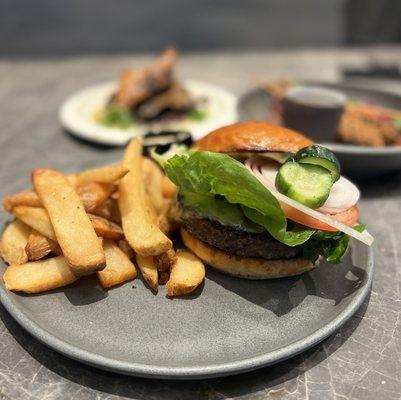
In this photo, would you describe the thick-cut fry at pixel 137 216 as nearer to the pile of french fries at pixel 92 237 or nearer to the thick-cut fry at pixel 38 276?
the pile of french fries at pixel 92 237

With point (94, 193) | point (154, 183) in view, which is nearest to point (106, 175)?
point (94, 193)

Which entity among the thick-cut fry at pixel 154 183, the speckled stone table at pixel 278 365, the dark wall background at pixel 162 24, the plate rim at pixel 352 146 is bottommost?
the dark wall background at pixel 162 24

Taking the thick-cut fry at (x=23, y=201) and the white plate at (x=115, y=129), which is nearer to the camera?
the thick-cut fry at (x=23, y=201)

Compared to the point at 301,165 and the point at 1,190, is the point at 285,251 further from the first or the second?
the point at 1,190

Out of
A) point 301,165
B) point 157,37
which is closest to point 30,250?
point 301,165

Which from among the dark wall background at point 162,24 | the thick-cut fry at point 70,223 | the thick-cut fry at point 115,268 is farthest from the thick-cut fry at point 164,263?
the dark wall background at point 162,24

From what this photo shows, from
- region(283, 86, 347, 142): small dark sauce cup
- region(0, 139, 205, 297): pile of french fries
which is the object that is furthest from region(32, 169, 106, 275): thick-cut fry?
region(283, 86, 347, 142): small dark sauce cup
